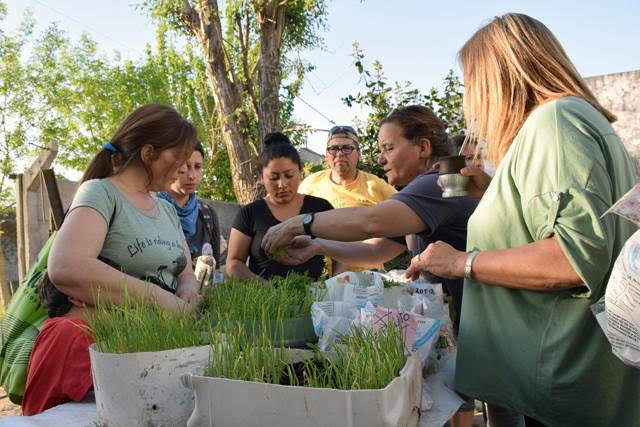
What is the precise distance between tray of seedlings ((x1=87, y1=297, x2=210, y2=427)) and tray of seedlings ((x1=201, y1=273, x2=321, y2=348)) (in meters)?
0.23

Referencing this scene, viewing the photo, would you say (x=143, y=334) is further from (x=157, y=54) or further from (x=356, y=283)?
(x=157, y=54)

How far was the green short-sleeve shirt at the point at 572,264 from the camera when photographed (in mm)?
1297

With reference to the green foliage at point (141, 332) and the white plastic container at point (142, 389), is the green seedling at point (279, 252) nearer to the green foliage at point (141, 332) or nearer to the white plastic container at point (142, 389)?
the green foliage at point (141, 332)

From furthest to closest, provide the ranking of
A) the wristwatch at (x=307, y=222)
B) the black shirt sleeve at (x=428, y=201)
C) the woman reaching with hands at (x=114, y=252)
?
the wristwatch at (x=307, y=222), the black shirt sleeve at (x=428, y=201), the woman reaching with hands at (x=114, y=252)

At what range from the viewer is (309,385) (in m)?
1.11

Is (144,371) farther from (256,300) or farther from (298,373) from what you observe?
(256,300)

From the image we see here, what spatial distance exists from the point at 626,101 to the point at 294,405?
779 cm

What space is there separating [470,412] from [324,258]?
1365 mm

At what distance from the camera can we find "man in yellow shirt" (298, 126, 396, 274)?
14.5ft

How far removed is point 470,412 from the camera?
304 centimetres

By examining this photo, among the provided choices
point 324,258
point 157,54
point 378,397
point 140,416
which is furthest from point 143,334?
point 157,54

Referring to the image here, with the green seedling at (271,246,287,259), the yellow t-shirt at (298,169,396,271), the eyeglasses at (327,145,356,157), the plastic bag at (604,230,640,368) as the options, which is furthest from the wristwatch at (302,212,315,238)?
the eyeglasses at (327,145,356,157)

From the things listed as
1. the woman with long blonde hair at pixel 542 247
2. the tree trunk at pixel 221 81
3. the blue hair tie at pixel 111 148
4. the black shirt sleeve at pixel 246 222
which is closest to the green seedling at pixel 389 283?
the woman with long blonde hair at pixel 542 247

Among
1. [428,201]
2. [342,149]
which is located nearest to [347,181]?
[342,149]
